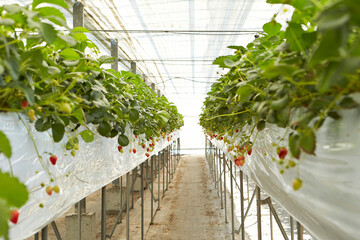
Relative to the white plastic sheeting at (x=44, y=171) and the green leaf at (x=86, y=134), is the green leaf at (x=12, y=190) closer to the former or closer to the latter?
the white plastic sheeting at (x=44, y=171)

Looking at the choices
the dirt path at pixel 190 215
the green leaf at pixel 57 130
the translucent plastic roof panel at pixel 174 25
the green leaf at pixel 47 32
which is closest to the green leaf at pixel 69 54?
the green leaf at pixel 57 130

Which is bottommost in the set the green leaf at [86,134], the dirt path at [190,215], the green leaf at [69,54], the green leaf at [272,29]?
the dirt path at [190,215]

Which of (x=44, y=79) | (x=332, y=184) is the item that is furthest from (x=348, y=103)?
(x=44, y=79)

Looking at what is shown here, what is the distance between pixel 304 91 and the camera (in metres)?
0.69

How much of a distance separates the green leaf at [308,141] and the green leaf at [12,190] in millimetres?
512

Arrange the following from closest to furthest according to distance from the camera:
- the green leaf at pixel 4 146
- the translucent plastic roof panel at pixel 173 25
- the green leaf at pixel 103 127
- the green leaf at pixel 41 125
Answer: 1. the green leaf at pixel 4 146
2. the green leaf at pixel 41 125
3. the green leaf at pixel 103 127
4. the translucent plastic roof panel at pixel 173 25

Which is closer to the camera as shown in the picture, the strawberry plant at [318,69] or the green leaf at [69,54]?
the strawberry plant at [318,69]

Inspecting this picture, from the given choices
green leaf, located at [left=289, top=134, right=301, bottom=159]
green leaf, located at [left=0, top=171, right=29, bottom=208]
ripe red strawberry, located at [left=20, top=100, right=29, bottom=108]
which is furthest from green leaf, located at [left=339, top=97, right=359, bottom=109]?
ripe red strawberry, located at [left=20, top=100, right=29, bottom=108]

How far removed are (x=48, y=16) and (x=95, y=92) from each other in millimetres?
482

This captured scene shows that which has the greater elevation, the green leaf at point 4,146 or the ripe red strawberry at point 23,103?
the ripe red strawberry at point 23,103

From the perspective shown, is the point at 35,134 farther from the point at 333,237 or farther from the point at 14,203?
the point at 333,237

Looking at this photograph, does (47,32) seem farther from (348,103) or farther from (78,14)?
(78,14)

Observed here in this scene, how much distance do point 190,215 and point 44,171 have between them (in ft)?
15.4

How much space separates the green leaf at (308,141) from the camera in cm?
58
